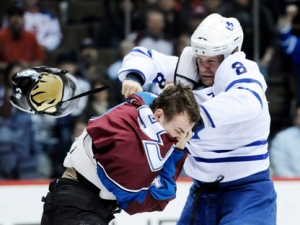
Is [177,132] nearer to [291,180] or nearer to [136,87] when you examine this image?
[136,87]

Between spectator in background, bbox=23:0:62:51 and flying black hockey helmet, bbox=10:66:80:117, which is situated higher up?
flying black hockey helmet, bbox=10:66:80:117

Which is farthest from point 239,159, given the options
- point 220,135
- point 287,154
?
point 287,154

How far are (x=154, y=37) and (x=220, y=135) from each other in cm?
418

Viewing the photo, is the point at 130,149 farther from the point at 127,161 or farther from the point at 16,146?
the point at 16,146

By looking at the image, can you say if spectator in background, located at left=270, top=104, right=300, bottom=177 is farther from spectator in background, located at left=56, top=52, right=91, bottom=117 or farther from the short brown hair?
the short brown hair

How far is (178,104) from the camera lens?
13.2 ft

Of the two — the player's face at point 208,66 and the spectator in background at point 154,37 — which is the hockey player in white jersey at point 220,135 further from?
the spectator in background at point 154,37

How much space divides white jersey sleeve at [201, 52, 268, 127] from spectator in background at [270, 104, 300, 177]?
2.84 m

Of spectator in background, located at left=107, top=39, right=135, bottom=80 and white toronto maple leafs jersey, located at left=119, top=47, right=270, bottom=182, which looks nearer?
white toronto maple leafs jersey, located at left=119, top=47, right=270, bottom=182

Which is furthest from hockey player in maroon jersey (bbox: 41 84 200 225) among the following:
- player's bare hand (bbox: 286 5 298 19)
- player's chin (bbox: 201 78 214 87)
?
player's bare hand (bbox: 286 5 298 19)

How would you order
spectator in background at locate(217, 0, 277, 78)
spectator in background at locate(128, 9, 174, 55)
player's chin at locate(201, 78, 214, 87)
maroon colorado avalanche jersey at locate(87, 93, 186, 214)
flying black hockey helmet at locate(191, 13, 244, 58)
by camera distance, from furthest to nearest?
spectator in background at locate(217, 0, 277, 78) → spectator in background at locate(128, 9, 174, 55) → player's chin at locate(201, 78, 214, 87) → flying black hockey helmet at locate(191, 13, 244, 58) → maroon colorado avalanche jersey at locate(87, 93, 186, 214)

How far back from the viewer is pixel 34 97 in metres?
4.46

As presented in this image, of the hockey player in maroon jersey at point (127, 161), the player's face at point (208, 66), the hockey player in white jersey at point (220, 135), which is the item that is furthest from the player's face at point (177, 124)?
the player's face at point (208, 66)

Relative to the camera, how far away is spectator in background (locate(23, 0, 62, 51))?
889 cm
